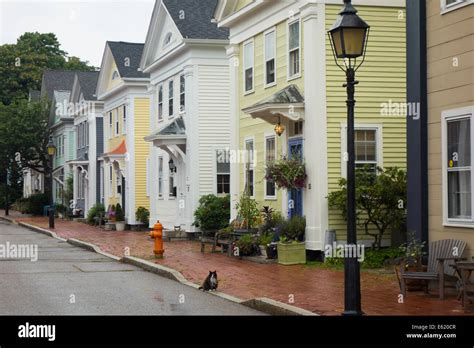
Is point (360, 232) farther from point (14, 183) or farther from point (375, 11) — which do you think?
point (14, 183)

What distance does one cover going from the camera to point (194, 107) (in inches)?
1194

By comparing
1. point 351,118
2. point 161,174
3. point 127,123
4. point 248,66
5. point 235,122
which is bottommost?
point 161,174

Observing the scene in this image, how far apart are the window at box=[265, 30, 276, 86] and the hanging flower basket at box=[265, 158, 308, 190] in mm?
3407

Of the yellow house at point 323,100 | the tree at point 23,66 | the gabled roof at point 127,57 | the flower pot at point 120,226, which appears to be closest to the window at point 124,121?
the gabled roof at point 127,57

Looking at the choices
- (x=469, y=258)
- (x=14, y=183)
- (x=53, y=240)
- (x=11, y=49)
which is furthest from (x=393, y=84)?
(x=11, y=49)

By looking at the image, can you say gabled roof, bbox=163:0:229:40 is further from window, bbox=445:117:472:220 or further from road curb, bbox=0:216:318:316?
window, bbox=445:117:472:220

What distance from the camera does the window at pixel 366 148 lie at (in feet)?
69.2

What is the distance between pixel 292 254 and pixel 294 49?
5496mm

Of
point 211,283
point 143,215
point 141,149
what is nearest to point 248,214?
point 211,283

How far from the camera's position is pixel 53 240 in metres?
32.4

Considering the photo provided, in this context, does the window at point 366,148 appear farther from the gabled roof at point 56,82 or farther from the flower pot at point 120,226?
the gabled roof at point 56,82

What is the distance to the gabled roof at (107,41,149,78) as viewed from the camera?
129 feet

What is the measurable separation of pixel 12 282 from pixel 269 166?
7081mm

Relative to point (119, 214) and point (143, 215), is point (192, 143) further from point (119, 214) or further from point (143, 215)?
point (119, 214)
